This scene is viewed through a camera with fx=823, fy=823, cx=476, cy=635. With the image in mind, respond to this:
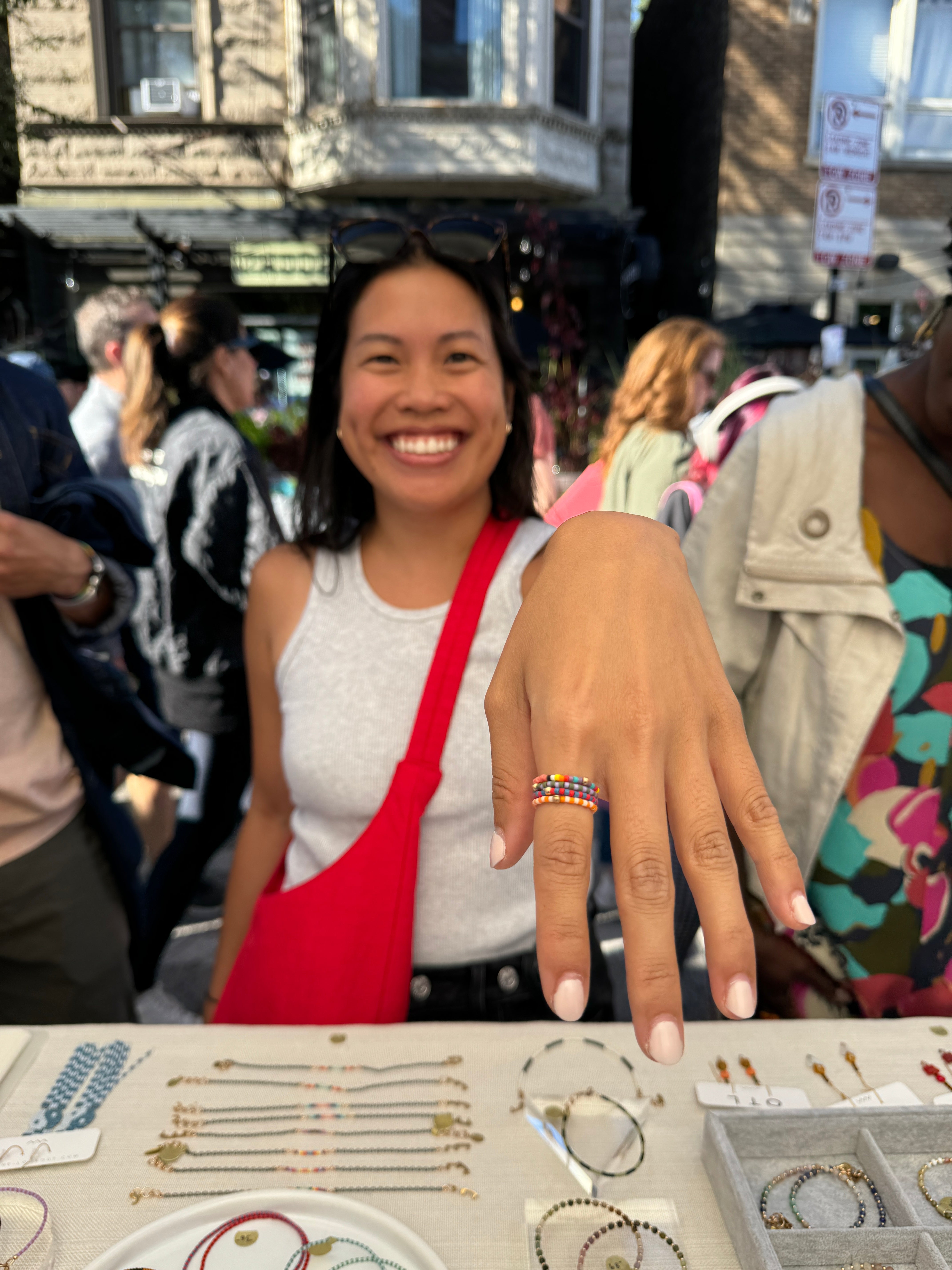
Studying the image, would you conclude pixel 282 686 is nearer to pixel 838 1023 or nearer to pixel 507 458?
pixel 507 458

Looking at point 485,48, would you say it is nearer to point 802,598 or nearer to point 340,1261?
point 802,598

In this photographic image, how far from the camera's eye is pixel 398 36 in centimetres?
943

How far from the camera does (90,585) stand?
5.45 feet

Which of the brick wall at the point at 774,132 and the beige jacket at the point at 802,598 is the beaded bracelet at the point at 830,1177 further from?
the brick wall at the point at 774,132

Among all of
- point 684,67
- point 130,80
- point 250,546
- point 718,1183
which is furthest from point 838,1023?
point 684,67

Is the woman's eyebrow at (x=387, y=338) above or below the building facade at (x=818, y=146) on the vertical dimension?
below

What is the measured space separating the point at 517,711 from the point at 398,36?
11.2 metres

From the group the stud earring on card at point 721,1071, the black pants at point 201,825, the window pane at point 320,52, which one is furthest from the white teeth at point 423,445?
the window pane at point 320,52

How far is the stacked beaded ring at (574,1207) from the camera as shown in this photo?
836 millimetres

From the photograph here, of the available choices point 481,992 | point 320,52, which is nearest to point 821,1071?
point 481,992

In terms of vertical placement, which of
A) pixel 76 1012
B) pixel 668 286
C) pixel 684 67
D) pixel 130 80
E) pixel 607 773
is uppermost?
pixel 684 67

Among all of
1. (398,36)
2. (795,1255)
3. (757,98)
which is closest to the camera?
(795,1255)

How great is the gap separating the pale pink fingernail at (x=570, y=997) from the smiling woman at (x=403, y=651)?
255mm

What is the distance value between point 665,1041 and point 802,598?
0.99 meters
